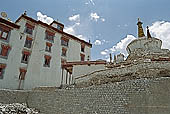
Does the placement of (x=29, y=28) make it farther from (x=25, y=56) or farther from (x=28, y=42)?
(x=25, y=56)

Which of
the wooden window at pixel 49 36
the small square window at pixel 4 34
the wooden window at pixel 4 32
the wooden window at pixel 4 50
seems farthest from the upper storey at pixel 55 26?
the wooden window at pixel 4 50

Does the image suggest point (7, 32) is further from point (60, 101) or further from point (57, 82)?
point (60, 101)

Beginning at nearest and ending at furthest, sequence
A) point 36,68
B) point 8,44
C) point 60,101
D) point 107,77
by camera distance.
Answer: point 60,101 < point 107,77 < point 8,44 < point 36,68

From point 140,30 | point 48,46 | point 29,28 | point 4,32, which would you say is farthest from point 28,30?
point 140,30

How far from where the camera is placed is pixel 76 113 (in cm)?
1025

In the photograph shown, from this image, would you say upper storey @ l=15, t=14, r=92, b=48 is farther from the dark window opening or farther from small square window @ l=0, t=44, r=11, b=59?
small square window @ l=0, t=44, r=11, b=59

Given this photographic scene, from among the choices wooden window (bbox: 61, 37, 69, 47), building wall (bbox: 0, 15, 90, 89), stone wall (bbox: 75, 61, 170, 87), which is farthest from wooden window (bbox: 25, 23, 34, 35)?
stone wall (bbox: 75, 61, 170, 87)

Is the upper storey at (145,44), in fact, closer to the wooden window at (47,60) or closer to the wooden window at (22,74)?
the wooden window at (47,60)

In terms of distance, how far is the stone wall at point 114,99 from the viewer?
8414 mm

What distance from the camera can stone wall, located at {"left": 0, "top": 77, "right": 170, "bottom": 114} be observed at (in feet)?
27.6

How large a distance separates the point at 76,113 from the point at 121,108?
3.36 m

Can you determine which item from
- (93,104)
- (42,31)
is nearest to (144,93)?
(93,104)

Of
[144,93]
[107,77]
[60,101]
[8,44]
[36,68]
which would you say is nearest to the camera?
[144,93]

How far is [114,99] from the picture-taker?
31.2 ft
